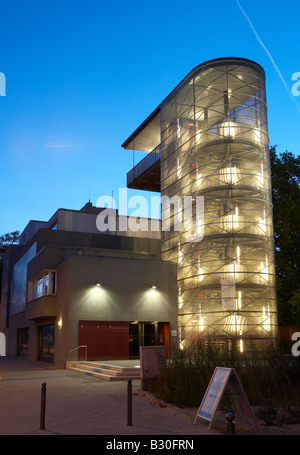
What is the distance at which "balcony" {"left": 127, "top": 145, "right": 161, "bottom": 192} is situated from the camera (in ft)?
135

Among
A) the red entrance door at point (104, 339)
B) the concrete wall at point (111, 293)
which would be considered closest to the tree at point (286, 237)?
the concrete wall at point (111, 293)

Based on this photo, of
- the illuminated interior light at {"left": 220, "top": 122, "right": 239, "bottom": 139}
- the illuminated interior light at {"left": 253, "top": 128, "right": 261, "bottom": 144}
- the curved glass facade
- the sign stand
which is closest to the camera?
the sign stand

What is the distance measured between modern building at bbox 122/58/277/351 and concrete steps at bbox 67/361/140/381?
308 inches

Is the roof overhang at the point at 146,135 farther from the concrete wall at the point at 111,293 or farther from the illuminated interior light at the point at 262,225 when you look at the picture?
the concrete wall at the point at 111,293

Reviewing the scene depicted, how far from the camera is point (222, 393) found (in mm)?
9086

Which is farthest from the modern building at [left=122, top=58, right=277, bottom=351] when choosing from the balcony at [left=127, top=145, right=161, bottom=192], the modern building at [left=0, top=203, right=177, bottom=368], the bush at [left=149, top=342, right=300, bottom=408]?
the bush at [left=149, top=342, right=300, bottom=408]

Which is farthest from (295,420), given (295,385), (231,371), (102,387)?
(102,387)

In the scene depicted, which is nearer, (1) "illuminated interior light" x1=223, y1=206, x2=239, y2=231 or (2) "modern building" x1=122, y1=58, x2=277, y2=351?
(2) "modern building" x1=122, y1=58, x2=277, y2=351

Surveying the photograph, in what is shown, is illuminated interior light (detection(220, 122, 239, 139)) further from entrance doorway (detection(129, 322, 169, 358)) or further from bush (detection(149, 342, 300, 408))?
bush (detection(149, 342, 300, 408))

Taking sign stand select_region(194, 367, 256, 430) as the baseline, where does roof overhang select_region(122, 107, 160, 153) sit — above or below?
above

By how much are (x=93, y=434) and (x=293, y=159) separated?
37.4 metres

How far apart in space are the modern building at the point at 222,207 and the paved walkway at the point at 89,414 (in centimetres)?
1456

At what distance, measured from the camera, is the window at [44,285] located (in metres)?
31.6

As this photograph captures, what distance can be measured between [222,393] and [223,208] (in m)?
23.3
